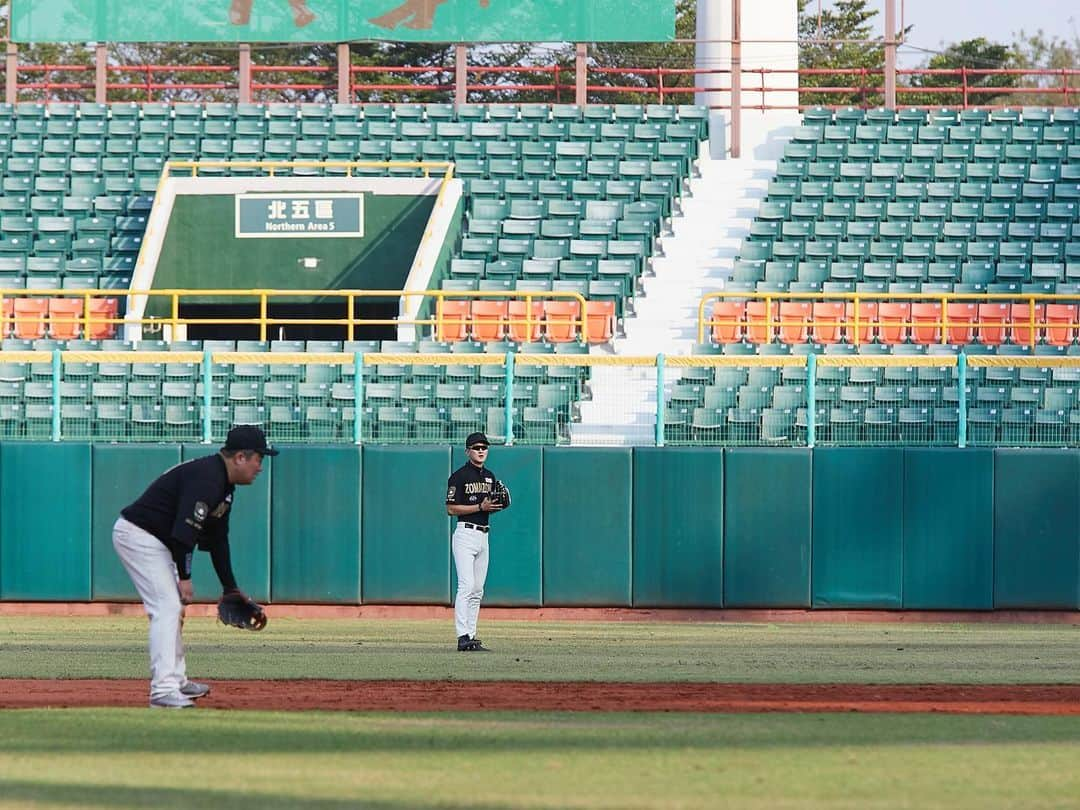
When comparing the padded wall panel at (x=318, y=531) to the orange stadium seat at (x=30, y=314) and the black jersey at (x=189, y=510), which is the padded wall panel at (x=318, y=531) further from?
the black jersey at (x=189, y=510)

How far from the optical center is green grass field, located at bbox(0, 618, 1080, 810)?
727cm

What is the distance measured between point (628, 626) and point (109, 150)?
16572 millimetres

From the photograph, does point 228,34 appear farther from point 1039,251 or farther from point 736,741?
point 736,741

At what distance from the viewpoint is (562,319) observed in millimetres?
25328

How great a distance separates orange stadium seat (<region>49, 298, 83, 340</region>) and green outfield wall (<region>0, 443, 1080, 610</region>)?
24.0 feet

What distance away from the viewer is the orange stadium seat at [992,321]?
82.3ft

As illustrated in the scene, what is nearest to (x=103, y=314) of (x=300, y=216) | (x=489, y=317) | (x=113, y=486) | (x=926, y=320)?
(x=300, y=216)

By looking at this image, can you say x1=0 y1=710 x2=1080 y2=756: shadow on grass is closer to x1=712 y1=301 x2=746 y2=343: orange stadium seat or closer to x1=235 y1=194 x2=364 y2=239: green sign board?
x1=712 y1=301 x2=746 y2=343: orange stadium seat

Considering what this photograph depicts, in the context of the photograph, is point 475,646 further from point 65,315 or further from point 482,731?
point 65,315

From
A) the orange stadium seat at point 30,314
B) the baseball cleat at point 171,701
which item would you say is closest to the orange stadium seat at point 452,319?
the orange stadium seat at point 30,314

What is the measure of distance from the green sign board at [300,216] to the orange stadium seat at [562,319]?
15.5ft

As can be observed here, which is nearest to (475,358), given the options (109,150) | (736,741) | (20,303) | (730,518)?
(730,518)

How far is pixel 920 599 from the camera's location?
19.9 m

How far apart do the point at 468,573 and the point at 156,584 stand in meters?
5.32
